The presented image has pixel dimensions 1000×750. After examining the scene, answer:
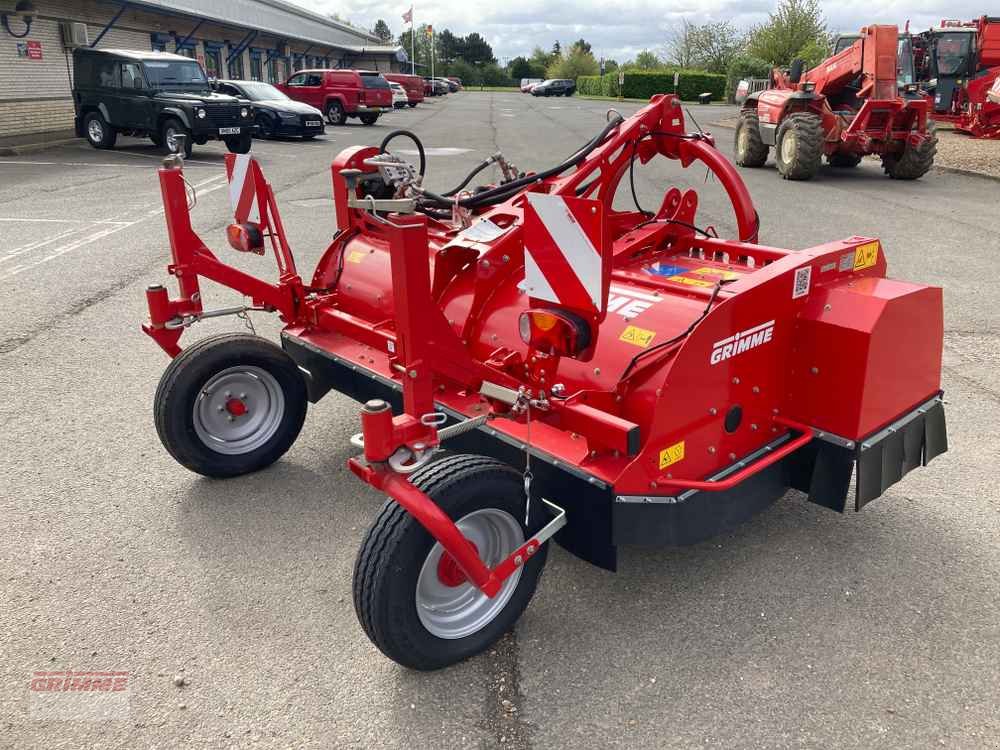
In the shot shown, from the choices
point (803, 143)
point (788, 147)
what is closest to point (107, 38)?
point (788, 147)

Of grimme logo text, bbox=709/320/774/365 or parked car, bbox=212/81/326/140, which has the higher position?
parked car, bbox=212/81/326/140

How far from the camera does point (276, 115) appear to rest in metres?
18.3

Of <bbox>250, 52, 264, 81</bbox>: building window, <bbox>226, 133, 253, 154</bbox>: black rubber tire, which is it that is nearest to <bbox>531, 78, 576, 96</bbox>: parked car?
<bbox>250, 52, 264, 81</bbox>: building window

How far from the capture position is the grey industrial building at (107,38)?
57.1 feet

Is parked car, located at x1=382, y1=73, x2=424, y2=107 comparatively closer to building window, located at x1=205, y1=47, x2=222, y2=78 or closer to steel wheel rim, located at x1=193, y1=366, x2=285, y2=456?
building window, located at x1=205, y1=47, x2=222, y2=78

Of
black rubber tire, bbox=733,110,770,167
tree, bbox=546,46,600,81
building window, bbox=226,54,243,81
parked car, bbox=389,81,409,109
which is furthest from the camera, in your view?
tree, bbox=546,46,600,81

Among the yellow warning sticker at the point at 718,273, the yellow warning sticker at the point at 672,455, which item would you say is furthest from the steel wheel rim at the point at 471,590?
the yellow warning sticker at the point at 718,273

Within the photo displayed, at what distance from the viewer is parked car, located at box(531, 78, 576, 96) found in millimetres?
61594

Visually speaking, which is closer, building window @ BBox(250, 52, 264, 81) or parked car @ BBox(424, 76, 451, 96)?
Answer: building window @ BBox(250, 52, 264, 81)

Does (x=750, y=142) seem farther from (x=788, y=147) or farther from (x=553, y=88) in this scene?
(x=553, y=88)

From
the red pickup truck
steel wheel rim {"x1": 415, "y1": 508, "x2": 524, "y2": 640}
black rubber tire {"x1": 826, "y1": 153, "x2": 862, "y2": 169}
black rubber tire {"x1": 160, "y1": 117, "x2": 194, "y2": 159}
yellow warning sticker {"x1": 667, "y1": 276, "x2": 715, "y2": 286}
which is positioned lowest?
steel wheel rim {"x1": 415, "y1": 508, "x2": 524, "y2": 640}

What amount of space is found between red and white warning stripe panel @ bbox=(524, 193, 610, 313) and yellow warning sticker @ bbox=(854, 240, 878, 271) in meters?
1.45

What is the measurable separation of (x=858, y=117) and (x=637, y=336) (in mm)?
10893

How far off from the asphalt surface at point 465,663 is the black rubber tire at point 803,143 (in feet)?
27.1
